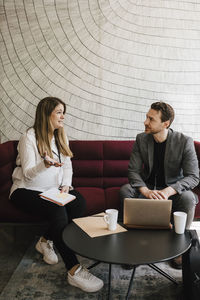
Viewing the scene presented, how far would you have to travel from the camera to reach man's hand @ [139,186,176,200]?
76.7 inches

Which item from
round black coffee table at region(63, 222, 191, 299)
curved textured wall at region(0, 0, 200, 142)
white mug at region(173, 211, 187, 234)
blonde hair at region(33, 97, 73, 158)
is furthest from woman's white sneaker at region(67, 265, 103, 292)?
curved textured wall at region(0, 0, 200, 142)

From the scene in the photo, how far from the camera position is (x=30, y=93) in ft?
9.39

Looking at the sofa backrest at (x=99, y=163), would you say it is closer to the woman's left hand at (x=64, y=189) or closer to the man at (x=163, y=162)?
the man at (x=163, y=162)

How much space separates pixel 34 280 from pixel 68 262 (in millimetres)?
268

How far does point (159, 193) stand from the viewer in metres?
1.97

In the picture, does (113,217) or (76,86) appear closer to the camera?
(113,217)

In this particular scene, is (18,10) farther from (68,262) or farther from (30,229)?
(68,262)

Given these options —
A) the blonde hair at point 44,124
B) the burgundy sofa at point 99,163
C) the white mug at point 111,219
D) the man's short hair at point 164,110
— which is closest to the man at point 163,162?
the man's short hair at point 164,110

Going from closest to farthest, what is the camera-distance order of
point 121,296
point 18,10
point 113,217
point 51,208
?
1. point 113,217
2. point 121,296
3. point 51,208
4. point 18,10

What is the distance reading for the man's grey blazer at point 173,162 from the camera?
2129 millimetres

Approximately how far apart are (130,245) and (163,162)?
40.2 inches

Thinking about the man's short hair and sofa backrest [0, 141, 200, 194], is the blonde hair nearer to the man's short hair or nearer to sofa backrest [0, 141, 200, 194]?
sofa backrest [0, 141, 200, 194]

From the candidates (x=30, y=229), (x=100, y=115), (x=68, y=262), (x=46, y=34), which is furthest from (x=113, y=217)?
(x=46, y=34)

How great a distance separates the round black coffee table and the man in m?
0.59
